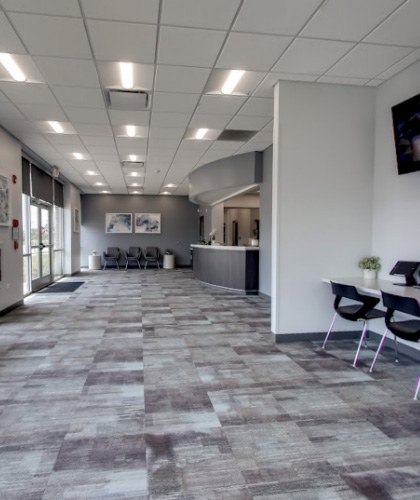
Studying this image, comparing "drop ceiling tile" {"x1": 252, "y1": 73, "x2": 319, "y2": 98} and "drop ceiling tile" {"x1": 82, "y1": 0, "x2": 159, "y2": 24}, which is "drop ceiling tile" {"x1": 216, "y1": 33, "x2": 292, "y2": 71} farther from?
"drop ceiling tile" {"x1": 82, "y1": 0, "x2": 159, "y2": 24}

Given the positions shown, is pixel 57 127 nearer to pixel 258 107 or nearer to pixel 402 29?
pixel 258 107

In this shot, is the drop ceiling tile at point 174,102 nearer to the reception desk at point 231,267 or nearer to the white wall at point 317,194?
the white wall at point 317,194

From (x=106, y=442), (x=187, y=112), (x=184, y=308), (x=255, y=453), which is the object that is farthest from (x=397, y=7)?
(x=184, y=308)

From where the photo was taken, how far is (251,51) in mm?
3686

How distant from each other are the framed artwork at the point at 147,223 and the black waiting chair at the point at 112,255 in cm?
119

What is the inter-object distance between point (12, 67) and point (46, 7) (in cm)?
131

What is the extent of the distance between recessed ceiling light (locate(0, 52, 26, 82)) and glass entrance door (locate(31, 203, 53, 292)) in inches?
187

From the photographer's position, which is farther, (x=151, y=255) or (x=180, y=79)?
(x=151, y=255)

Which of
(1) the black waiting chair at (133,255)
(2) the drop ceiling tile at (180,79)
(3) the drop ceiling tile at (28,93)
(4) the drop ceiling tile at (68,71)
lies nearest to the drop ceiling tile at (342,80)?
(2) the drop ceiling tile at (180,79)

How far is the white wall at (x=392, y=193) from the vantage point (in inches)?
157

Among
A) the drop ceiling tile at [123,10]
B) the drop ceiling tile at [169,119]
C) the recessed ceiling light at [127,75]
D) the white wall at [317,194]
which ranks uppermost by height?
the drop ceiling tile at [123,10]

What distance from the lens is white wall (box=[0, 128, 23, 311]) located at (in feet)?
19.8

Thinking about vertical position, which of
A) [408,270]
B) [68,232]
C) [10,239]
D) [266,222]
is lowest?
[408,270]

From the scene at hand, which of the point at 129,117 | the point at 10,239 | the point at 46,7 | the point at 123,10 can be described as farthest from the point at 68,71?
the point at 10,239
